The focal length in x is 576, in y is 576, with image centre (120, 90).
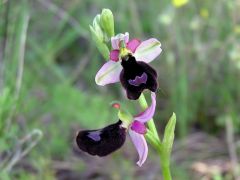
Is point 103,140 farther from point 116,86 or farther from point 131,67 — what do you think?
point 116,86

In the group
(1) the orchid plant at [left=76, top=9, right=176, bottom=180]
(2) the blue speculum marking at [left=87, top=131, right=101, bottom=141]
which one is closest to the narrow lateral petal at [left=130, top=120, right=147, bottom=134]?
(1) the orchid plant at [left=76, top=9, right=176, bottom=180]

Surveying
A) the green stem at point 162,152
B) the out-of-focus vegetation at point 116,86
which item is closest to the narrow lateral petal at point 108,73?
the green stem at point 162,152

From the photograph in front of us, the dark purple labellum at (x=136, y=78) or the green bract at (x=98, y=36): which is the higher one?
the green bract at (x=98, y=36)

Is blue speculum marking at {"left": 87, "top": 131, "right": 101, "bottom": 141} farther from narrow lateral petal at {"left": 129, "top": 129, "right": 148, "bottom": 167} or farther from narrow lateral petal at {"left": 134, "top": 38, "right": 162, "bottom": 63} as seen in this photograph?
narrow lateral petal at {"left": 134, "top": 38, "right": 162, "bottom": 63}

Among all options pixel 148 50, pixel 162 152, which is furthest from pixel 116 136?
pixel 148 50

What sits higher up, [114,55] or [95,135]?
[114,55]

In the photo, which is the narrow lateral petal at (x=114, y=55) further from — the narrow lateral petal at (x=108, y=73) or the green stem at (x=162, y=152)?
the green stem at (x=162, y=152)
